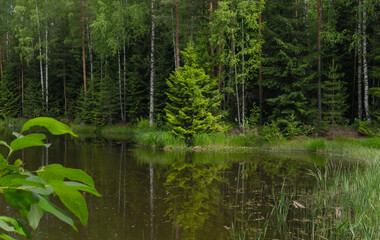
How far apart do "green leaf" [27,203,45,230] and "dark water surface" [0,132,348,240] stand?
287 centimetres

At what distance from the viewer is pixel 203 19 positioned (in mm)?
19281

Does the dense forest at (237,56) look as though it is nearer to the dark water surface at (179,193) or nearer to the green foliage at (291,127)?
the green foliage at (291,127)

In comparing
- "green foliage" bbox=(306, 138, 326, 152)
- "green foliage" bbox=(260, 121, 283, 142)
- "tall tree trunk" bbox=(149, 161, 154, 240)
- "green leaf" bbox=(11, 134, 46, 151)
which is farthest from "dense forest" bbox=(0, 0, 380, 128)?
"green leaf" bbox=(11, 134, 46, 151)

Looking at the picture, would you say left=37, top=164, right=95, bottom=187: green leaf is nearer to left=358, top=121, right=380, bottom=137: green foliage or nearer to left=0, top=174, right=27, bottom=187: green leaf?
left=0, top=174, right=27, bottom=187: green leaf

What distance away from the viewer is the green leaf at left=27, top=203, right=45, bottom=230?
495 millimetres

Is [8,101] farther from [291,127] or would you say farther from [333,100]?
[333,100]

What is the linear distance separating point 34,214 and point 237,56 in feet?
56.8

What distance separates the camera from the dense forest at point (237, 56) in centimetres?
1577

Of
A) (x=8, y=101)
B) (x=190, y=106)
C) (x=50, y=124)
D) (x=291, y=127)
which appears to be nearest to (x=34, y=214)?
(x=50, y=124)

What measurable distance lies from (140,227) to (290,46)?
14151 mm

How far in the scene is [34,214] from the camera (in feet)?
1.65

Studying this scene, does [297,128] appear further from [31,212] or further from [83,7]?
[83,7]

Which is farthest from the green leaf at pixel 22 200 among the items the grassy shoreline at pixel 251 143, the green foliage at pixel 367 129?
the green foliage at pixel 367 129

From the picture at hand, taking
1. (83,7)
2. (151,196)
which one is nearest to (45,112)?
(83,7)
